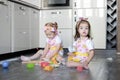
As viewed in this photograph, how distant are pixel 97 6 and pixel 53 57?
192cm

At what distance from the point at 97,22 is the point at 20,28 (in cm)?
143

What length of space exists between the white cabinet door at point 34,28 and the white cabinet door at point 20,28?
0.49 ft

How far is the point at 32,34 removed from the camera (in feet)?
13.6

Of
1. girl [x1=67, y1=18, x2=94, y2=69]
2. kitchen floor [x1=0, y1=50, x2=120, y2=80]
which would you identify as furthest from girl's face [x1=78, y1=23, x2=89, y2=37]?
kitchen floor [x1=0, y1=50, x2=120, y2=80]

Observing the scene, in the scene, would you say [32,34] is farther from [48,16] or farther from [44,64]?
[44,64]

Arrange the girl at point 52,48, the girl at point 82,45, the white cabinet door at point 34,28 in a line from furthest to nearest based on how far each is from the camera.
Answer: the white cabinet door at point 34,28
the girl at point 52,48
the girl at point 82,45

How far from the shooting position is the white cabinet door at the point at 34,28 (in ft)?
13.4

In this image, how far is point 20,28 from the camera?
141 inches

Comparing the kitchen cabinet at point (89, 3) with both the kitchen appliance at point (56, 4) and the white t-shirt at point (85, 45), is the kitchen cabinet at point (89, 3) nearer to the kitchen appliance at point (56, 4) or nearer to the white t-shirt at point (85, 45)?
the kitchen appliance at point (56, 4)

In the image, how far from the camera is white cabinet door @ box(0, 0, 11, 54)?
2926 millimetres

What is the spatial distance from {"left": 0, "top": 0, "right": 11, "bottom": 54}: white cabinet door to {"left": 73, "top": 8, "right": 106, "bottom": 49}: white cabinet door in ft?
5.19

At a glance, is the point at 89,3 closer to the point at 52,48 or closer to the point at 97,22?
the point at 97,22

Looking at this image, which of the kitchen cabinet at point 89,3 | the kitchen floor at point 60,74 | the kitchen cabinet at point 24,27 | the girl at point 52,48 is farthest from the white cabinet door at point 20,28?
the kitchen floor at point 60,74

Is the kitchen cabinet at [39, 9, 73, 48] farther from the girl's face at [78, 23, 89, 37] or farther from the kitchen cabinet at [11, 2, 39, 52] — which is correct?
the girl's face at [78, 23, 89, 37]
